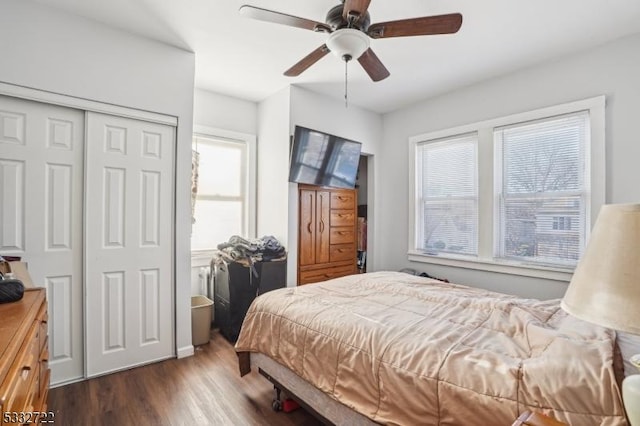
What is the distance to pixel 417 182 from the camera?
397 cm

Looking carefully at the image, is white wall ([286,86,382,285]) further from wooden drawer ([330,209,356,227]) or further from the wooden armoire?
wooden drawer ([330,209,356,227])

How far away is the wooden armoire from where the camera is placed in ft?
11.9

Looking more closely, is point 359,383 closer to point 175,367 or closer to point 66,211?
point 175,367

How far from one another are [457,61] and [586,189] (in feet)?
5.28

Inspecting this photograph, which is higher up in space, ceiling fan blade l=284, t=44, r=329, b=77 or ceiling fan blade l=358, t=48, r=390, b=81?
ceiling fan blade l=284, t=44, r=329, b=77

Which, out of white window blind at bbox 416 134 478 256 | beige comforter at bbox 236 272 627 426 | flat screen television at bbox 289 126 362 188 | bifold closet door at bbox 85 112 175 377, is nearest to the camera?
beige comforter at bbox 236 272 627 426

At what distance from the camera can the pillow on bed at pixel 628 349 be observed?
3.43 feet

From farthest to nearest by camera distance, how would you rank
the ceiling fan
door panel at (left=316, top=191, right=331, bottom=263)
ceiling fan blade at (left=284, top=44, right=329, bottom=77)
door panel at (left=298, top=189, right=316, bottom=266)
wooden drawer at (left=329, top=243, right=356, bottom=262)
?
wooden drawer at (left=329, top=243, right=356, bottom=262) < door panel at (left=316, top=191, right=331, bottom=263) < door panel at (left=298, top=189, right=316, bottom=266) < ceiling fan blade at (left=284, top=44, right=329, bottom=77) < the ceiling fan

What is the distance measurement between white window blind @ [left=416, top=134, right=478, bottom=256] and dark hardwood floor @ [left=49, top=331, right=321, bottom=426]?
99.6 inches

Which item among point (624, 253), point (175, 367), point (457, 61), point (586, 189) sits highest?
point (457, 61)

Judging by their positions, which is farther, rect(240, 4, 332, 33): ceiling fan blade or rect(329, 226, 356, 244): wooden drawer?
rect(329, 226, 356, 244): wooden drawer

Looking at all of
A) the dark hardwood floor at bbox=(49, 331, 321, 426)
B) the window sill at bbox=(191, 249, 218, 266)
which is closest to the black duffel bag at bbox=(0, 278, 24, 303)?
the dark hardwood floor at bbox=(49, 331, 321, 426)

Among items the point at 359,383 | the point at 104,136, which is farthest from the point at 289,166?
the point at 359,383

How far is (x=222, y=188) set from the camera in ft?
12.4
